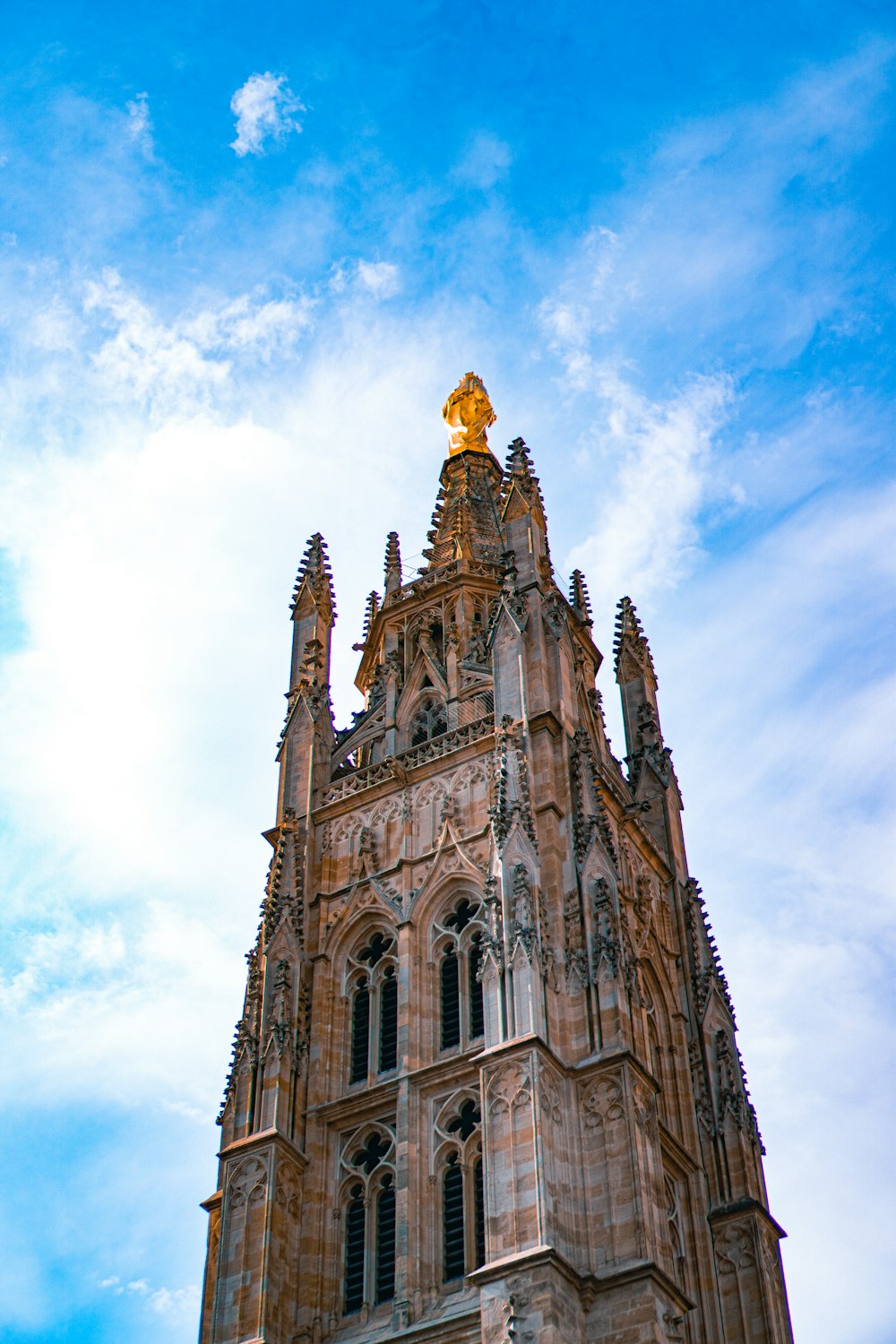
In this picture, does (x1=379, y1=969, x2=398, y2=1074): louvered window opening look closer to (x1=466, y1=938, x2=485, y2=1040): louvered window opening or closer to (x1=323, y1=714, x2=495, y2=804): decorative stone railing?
(x1=466, y1=938, x2=485, y2=1040): louvered window opening

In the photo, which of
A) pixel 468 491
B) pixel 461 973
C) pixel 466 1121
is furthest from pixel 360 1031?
pixel 468 491

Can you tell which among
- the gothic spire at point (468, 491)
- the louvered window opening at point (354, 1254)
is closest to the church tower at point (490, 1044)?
the louvered window opening at point (354, 1254)

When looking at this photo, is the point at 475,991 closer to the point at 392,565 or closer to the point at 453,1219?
the point at 453,1219

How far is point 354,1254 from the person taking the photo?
33406 millimetres

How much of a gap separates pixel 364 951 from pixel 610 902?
19.5 ft

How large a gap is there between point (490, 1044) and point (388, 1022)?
4.72m

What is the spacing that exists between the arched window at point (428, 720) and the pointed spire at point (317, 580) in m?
3.76

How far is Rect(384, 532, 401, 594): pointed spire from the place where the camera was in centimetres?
5058

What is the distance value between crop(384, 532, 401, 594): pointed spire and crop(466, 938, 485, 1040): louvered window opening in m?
15.4

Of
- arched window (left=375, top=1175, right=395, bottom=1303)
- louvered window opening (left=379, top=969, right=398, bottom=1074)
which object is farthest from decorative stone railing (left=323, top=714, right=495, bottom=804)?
arched window (left=375, top=1175, right=395, bottom=1303)

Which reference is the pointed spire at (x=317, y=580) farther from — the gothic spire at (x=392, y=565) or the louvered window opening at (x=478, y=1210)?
the louvered window opening at (x=478, y=1210)

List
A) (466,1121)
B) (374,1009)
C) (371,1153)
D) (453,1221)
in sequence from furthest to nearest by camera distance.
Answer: (374,1009) < (371,1153) < (466,1121) < (453,1221)

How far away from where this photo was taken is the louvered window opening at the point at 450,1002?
35.8m

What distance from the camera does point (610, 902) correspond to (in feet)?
114
